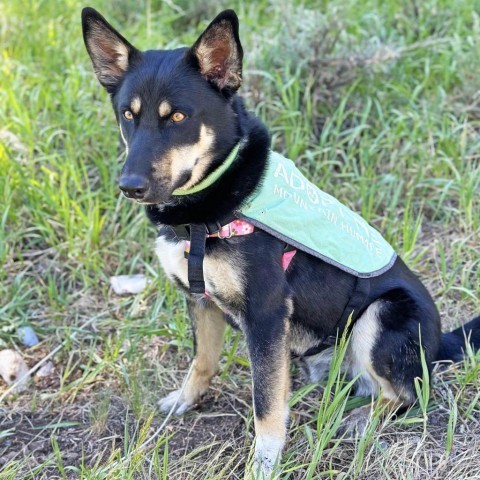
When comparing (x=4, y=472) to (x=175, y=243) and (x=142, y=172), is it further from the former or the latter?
(x=142, y=172)

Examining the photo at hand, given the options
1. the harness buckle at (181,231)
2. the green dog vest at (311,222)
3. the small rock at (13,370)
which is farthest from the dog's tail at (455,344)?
the small rock at (13,370)

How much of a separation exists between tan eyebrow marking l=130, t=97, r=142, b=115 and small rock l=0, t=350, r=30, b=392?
1458 millimetres

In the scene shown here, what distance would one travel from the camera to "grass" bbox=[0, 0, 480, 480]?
2699 millimetres

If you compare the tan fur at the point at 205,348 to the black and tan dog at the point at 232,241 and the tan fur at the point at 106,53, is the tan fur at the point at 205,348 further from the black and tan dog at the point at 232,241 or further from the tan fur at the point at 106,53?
the tan fur at the point at 106,53

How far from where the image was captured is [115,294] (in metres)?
3.74

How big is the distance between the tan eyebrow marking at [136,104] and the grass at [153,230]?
114 cm

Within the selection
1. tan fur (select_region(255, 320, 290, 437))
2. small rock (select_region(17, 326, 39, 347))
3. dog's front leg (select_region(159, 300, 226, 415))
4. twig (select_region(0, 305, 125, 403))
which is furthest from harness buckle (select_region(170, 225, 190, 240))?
small rock (select_region(17, 326, 39, 347))

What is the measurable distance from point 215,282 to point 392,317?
2.52 ft

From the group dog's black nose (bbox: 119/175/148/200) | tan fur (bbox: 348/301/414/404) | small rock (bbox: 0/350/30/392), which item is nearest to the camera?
dog's black nose (bbox: 119/175/148/200)

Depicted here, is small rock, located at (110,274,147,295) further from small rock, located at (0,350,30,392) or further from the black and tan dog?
the black and tan dog

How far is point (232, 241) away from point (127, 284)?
139 centimetres

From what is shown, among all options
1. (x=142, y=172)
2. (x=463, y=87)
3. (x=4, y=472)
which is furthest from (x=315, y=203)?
(x=463, y=87)

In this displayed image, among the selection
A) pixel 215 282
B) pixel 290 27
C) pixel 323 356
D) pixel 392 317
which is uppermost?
pixel 290 27

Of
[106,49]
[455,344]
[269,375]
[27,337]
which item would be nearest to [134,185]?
[106,49]
